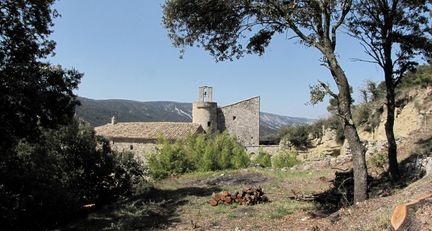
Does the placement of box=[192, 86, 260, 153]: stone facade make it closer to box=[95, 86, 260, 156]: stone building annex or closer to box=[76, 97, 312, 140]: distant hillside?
box=[95, 86, 260, 156]: stone building annex

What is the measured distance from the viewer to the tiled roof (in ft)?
130

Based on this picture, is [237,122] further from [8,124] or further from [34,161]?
[8,124]

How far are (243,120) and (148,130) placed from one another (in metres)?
12.6

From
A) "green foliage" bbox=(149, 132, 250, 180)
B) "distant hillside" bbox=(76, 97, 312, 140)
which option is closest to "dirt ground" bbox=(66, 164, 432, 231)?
"green foliage" bbox=(149, 132, 250, 180)

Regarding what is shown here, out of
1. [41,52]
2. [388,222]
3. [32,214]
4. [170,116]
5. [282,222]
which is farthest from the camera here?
[170,116]

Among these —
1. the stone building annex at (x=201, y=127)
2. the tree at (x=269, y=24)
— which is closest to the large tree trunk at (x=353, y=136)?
the tree at (x=269, y=24)

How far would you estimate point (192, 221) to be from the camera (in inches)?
412

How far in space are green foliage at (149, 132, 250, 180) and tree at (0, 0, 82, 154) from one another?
11448mm

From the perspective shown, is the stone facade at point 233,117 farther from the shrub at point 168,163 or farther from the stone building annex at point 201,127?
the shrub at point 168,163

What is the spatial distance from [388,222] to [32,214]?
463 inches

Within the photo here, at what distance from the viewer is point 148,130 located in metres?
41.2

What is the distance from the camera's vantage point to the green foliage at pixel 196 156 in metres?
24.3

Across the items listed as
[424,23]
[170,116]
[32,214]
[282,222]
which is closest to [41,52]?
[32,214]

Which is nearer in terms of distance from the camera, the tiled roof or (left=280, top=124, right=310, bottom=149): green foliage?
the tiled roof
